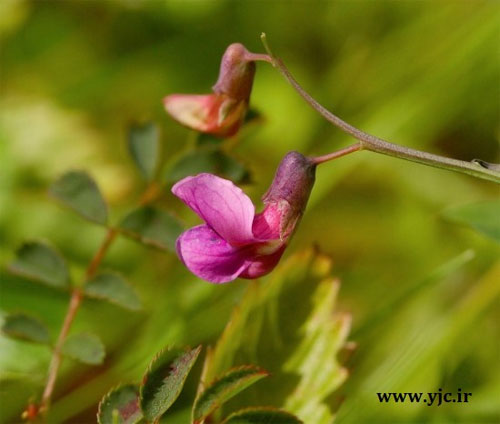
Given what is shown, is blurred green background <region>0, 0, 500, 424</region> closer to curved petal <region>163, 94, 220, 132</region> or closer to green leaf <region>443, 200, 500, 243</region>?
green leaf <region>443, 200, 500, 243</region>

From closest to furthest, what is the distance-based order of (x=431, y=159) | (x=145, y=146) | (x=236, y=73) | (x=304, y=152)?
(x=431, y=159), (x=236, y=73), (x=145, y=146), (x=304, y=152)

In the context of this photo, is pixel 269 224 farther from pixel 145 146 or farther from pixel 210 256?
pixel 145 146

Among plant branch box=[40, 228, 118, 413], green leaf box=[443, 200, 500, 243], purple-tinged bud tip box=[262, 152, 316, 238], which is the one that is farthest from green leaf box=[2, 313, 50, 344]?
green leaf box=[443, 200, 500, 243]

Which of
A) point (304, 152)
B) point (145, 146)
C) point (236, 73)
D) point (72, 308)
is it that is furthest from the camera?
point (304, 152)

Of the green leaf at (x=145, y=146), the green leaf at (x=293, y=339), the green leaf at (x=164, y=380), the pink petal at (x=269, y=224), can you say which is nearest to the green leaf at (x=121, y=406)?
the green leaf at (x=164, y=380)

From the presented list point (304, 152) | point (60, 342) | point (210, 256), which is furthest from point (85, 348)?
point (304, 152)

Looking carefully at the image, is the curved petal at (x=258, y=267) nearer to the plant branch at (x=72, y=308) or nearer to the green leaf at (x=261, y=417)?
the green leaf at (x=261, y=417)
